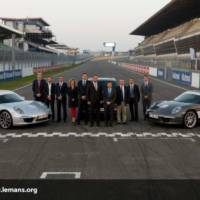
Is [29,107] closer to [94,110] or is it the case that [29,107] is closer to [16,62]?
[94,110]

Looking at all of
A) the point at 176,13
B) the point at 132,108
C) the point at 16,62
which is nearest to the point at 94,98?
the point at 132,108

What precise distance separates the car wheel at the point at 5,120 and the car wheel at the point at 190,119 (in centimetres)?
540

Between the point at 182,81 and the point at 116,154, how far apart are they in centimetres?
2846

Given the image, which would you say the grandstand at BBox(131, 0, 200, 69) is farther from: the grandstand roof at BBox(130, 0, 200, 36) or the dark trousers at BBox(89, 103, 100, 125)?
the dark trousers at BBox(89, 103, 100, 125)

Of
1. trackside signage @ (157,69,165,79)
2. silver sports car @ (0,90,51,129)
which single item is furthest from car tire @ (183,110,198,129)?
trackside signage @ (157,69,165,79)

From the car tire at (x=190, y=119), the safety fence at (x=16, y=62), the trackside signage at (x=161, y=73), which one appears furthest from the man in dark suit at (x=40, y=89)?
the trackside signage at (x=161, y=73)

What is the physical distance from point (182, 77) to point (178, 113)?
24.6 meters

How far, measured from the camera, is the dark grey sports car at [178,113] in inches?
502

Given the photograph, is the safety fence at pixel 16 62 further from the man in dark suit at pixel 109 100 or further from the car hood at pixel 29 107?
the man in dark suit at pixel 109 100

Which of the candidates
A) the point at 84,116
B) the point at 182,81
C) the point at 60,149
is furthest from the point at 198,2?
the point at 60,149
